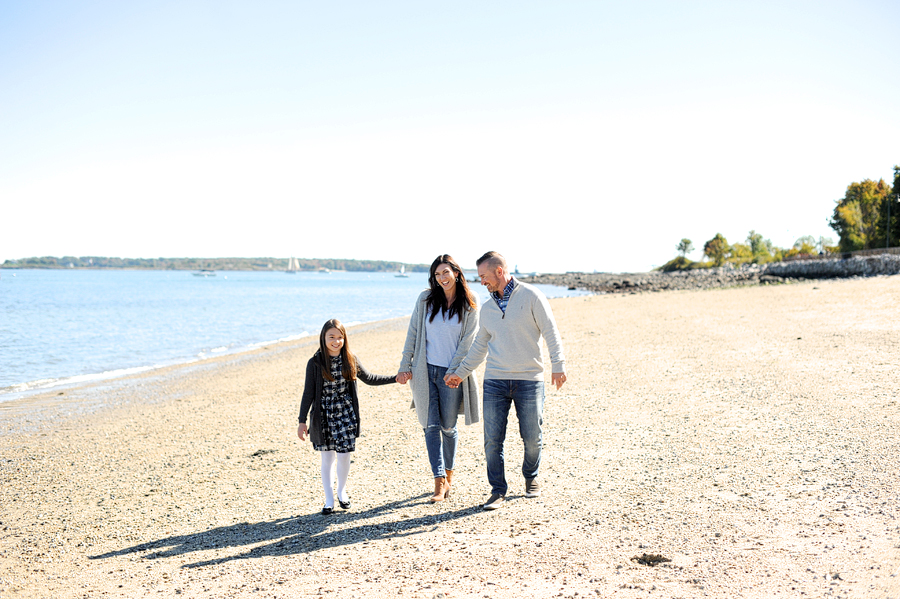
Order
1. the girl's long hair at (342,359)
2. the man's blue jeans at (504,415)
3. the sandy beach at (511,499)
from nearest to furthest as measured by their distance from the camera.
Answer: the sandy beach at (511,499)
the man's blue jeans at (504,415)
the girl's long hair at (342,359)

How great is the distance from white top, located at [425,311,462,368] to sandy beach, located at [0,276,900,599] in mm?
1258

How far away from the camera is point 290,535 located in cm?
473

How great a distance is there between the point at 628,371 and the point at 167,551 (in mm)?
8710

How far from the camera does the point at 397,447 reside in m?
7.28

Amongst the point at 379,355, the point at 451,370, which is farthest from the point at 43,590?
the point at 379,355

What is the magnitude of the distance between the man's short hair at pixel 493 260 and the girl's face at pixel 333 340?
50.7 inches

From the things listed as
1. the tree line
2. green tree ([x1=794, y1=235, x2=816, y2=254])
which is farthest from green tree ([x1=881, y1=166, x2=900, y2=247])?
green tree ([x1=794, y1=235, x2=816, y2=254])

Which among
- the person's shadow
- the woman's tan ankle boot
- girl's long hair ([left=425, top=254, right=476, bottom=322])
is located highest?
girl's long hair ([left=425, top=254, right=476, bottom=322])

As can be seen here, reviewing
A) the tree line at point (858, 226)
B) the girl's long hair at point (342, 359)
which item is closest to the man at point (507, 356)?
the girl's long hair at point (342, 359)

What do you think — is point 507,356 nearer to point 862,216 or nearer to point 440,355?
point 440,355

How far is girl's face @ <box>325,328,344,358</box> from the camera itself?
16.4ft

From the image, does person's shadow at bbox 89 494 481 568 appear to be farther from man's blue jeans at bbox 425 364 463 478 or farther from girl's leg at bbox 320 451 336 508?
man's blue jeans at bbox 425 364 463 478

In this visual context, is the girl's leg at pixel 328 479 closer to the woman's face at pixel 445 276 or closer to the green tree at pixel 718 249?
the woman's face at pixel 445 276

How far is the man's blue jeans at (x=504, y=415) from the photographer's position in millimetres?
4926
